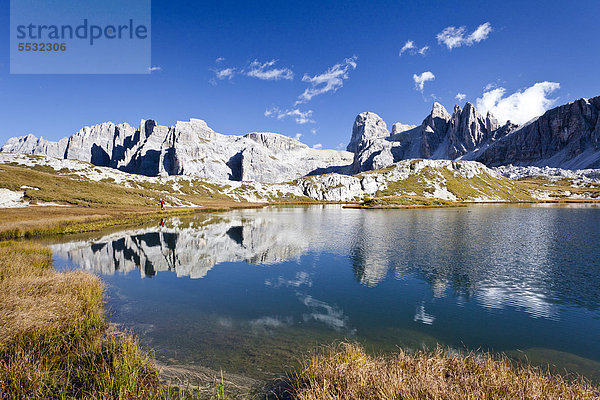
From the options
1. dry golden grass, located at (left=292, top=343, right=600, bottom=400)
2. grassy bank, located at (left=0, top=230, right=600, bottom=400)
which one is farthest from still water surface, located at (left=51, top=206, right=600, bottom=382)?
dry golden grass, located at (left=292, top=343, right=600, bottom=400)

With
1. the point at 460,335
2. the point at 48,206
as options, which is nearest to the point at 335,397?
the point at 460,335

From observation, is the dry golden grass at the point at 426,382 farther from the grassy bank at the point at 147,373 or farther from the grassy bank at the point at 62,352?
the grassy bank at the point at 62,352

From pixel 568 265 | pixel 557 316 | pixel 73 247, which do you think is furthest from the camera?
pixel 73 247

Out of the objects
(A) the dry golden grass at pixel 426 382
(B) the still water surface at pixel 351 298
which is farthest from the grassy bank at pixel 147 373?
(B) the still water surface at pixel 351 298

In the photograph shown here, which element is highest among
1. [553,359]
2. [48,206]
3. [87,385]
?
[48,206]

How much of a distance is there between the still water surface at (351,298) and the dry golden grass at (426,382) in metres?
3.45

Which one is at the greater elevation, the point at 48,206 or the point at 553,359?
the point at 48,206

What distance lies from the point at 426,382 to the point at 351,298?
1213 cm

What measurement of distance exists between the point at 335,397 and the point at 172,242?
136 ft

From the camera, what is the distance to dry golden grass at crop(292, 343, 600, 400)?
23.0 feet

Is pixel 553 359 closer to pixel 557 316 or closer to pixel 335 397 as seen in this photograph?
pixel 557 316

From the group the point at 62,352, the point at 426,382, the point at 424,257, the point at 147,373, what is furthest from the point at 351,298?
the point at 62,352

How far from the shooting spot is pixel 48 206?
71.4 metres

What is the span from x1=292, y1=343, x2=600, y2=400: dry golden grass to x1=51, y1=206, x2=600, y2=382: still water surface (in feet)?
11.3
